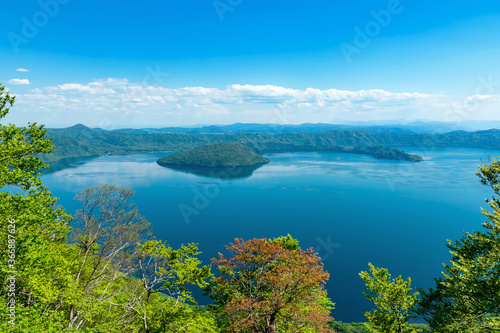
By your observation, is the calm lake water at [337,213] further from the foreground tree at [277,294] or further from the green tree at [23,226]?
the green tree at [23,226]

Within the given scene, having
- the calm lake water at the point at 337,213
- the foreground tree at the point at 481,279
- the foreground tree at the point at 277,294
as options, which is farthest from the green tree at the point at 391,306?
the calm lake water at the point at 337,213

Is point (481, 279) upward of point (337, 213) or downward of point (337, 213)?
upward

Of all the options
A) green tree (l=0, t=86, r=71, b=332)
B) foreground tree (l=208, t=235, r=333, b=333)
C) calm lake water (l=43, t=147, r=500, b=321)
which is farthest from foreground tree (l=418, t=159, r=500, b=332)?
calm lake water (l=43, t=147, r=500, b=321)

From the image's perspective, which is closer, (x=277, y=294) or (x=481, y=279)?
(x=277, y=294)

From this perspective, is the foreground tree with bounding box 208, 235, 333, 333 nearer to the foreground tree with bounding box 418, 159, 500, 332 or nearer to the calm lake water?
the foreground tree with bounding box 418, 159, 500, 332

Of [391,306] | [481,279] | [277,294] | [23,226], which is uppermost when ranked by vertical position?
[23,226]

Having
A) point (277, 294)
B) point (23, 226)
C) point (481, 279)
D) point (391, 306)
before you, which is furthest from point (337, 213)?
point (23, 226)

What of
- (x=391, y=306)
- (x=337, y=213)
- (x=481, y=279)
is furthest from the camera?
(x=337, y=213)

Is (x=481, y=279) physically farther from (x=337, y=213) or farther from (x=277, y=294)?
(x=337, y=213)

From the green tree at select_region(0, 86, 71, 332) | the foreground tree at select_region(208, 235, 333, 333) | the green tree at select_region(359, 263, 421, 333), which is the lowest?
the green tree at select_region(359, 263, 421, 333)
